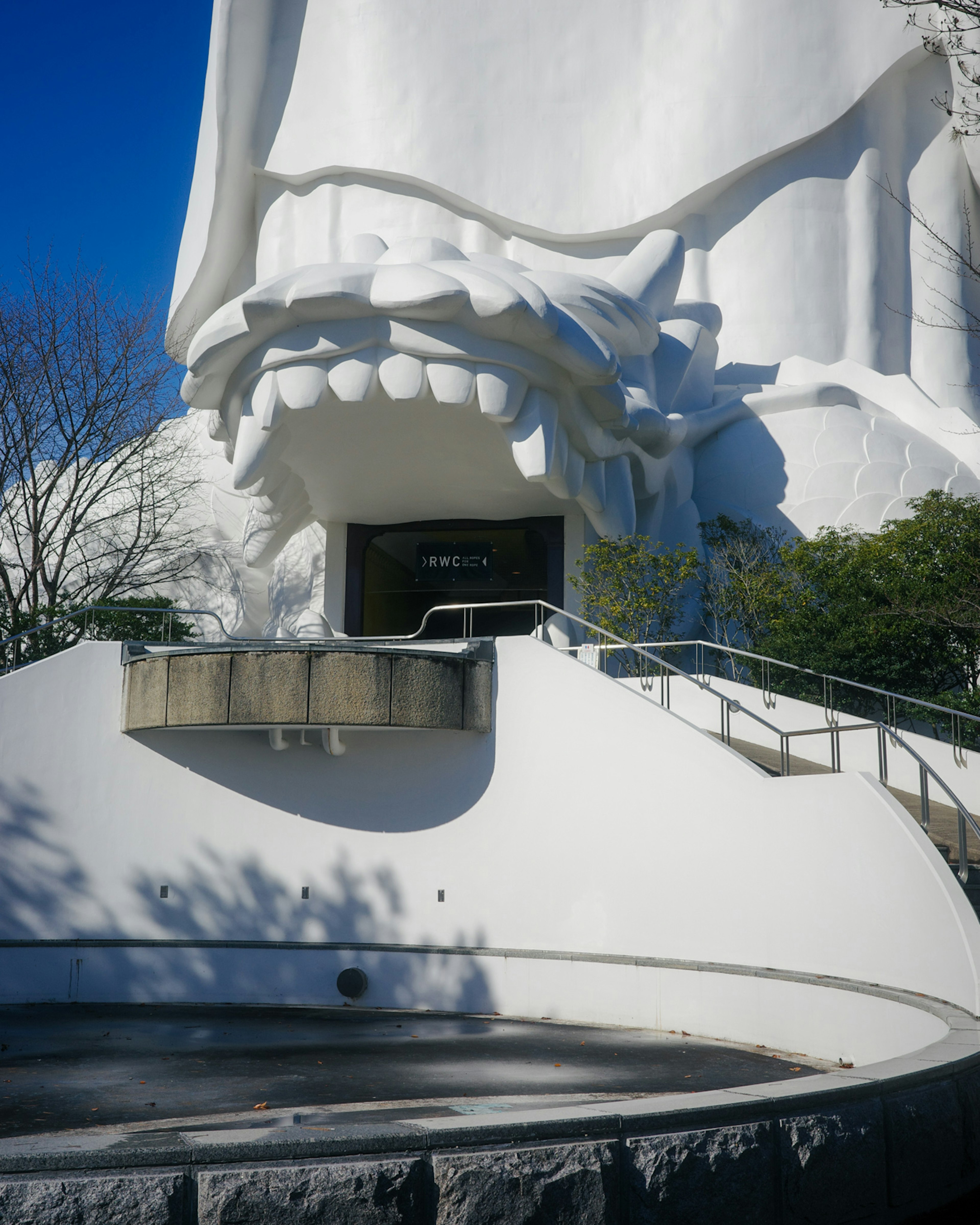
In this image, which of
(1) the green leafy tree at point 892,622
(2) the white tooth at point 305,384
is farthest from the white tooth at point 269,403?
(1) the green leafy tree at point 892,622

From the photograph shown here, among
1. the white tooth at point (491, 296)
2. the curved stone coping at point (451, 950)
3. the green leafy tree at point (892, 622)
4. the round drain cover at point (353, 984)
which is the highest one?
the white tooth at point (491, 296)

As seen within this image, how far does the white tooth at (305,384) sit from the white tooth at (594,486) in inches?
176

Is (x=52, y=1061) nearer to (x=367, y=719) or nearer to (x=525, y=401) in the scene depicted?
(x=367, y=719)

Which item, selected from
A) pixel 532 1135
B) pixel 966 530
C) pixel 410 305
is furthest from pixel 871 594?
pixel 532 1135

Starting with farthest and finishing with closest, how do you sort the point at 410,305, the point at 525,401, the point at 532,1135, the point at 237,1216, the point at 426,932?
the point at 525,401 < the point at 410,305 < the point at 426,932 < the point at 532,1135 < the point at 237,1216

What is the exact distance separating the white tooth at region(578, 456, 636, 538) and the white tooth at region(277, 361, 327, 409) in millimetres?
4957

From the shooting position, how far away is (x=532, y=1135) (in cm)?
414

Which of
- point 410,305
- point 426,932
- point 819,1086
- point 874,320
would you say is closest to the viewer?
point 819,1086

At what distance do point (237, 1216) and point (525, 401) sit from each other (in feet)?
44.3

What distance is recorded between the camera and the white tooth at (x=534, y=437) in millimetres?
16094

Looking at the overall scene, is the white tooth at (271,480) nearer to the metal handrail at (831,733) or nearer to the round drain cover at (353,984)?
the metal handrail at (831,733)

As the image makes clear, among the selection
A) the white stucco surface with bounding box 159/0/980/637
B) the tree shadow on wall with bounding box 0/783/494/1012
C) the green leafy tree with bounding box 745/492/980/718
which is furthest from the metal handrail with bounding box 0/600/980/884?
the white stucco surface with bounding box 159/0/980/637

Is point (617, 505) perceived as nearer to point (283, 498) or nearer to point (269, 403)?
point (283, 498)

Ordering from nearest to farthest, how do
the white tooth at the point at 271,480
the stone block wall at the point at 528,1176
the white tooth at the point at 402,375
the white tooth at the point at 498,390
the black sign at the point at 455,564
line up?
the stone block wall at the point at 528,1176 < the white tooth at the point at 402,375 < the white tooth at the point at 498,390 < the white tooth at the point at 271,480 < the black sign at the point at 455,564
